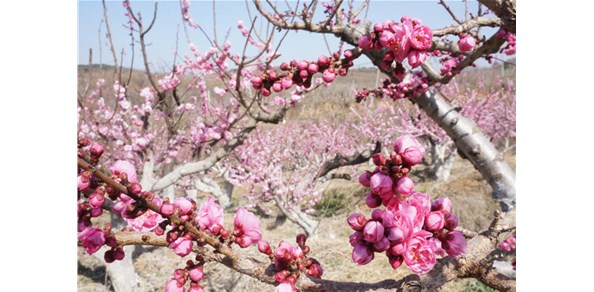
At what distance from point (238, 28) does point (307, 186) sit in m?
1.74

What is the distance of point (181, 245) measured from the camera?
38cm

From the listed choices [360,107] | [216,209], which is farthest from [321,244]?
[360,107]

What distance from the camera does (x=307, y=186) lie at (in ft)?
11.3

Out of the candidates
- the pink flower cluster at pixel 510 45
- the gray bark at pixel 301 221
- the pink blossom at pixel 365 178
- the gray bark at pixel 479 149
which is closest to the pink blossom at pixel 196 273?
the pink blossom at pixel 365 178

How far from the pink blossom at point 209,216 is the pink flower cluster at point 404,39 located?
0.26m

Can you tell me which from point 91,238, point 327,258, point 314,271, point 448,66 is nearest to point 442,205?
point 314,271

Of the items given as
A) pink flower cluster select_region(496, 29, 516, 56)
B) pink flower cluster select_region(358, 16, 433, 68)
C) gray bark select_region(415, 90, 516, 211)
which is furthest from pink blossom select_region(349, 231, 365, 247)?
gray bark select_region(415, 90, 516, 211)

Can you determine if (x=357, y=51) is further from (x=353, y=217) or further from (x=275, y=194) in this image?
(x=275, y=194)

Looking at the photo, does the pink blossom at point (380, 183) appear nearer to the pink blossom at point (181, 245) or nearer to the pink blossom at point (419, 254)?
the pink blossom at point (419, 254)

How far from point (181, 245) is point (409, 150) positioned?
244mm

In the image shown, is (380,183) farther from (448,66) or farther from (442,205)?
(448,66)

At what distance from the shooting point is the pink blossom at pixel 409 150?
35cm

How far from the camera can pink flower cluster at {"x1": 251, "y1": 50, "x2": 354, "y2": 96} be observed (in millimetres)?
470

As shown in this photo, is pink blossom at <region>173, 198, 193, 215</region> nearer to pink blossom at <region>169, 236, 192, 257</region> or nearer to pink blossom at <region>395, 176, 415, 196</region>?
pink blossom at <region>169, 236, 192, 257</region>
